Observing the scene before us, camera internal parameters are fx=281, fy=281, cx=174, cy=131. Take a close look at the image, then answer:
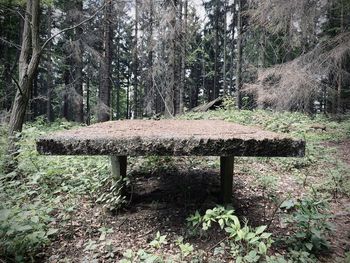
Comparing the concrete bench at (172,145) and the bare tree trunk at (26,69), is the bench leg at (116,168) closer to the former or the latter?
the concrete bench at (172,145)

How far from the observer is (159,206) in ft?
12.4

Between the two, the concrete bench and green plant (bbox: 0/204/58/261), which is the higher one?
the concrete bench

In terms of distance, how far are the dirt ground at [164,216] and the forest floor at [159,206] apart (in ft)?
0.04

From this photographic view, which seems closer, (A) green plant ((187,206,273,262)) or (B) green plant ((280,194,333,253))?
(A) green plant ((187,206,273,262))

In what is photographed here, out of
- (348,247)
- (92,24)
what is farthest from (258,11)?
(92,24)

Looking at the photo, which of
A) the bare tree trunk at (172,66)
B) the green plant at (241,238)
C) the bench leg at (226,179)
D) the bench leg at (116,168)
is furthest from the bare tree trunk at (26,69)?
the bare tree trunk at (172,66)

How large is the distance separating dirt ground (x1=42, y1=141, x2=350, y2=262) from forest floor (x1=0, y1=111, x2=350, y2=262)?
1cm

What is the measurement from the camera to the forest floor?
9.28 feet

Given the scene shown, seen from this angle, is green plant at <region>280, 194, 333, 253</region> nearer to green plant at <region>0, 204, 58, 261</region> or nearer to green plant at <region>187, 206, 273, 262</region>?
green plant at <region>187, 206, 273, 262</region>

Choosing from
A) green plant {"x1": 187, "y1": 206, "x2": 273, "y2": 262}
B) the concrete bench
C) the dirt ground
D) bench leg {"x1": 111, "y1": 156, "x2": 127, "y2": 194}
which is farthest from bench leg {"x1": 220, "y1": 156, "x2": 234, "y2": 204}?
bench leg {"x1": 111, "y1": 156, "x2": 127, "y2": 194}

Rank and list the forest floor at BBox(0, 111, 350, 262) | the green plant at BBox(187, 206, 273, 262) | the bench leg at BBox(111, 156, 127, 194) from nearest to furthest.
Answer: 1. the green plant at BBox(187, 206, 273, 262)
2. the forest floor at BBox(0, 111, 350, 262)
3. the bench leg at BBox(111, 156, 127, 194)

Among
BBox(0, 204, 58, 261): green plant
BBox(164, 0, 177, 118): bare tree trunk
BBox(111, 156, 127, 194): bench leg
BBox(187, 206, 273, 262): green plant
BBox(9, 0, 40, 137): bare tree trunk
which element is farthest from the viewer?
BBox(164, 0, 177, 118): bare tree trunk

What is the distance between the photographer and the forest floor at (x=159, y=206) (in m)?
2.83

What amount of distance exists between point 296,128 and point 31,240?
24.6ft
